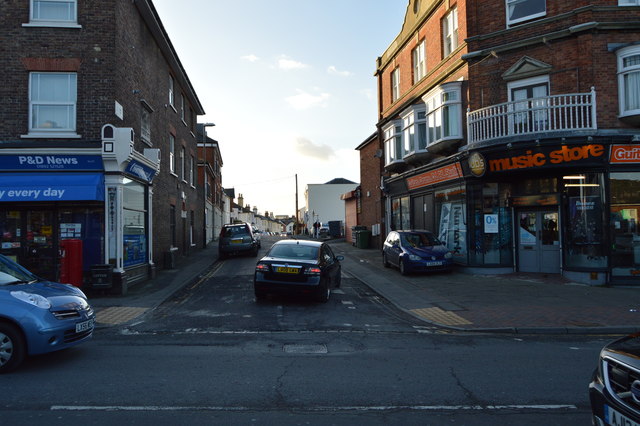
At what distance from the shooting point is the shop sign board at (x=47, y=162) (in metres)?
12.3

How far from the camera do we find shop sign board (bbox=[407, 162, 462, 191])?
16.8m

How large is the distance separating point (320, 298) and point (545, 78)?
10.4 metres

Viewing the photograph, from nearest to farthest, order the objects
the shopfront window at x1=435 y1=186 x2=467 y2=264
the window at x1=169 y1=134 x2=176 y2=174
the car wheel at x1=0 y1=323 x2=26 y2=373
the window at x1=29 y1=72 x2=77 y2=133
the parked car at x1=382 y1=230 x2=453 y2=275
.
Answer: the car wheel at x1=0 y1=323 x2=26 y2=373 → the window at x1=29 y1=72 x2=77 y2=133 → the parked car at x1=382 y1=230 x2=453 y2=275 → the shopfront window at x1=435 y1=186 x2=467 y2=264 → the window at x1=169 y1=134 x2=176 y2=174

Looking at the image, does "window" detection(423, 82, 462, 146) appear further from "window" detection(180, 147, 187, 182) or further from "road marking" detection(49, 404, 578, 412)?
"road marking" detection(49, 404, 578, 412)

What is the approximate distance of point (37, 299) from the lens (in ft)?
19.8

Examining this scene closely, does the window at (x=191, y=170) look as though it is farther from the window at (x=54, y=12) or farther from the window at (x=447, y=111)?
the window at (x=447, y=111)

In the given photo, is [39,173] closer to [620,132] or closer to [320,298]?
[320,298]

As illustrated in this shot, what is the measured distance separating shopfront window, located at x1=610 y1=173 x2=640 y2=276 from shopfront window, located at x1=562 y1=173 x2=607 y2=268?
1.16ft

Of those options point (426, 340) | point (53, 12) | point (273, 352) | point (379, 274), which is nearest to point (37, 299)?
point (273, 352)

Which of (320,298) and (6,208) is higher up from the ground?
(6,208)

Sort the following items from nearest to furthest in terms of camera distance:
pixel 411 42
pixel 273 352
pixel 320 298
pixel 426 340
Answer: pixel 273 352
pixel 426 340
pixel 320 298
pixel 411 42

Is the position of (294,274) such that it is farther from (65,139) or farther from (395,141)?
(395,141)

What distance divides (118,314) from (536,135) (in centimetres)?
1253

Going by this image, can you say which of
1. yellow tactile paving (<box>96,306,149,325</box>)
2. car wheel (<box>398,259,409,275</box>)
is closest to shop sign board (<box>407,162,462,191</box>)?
car wheel (<box>398,259,409,275</box>)
